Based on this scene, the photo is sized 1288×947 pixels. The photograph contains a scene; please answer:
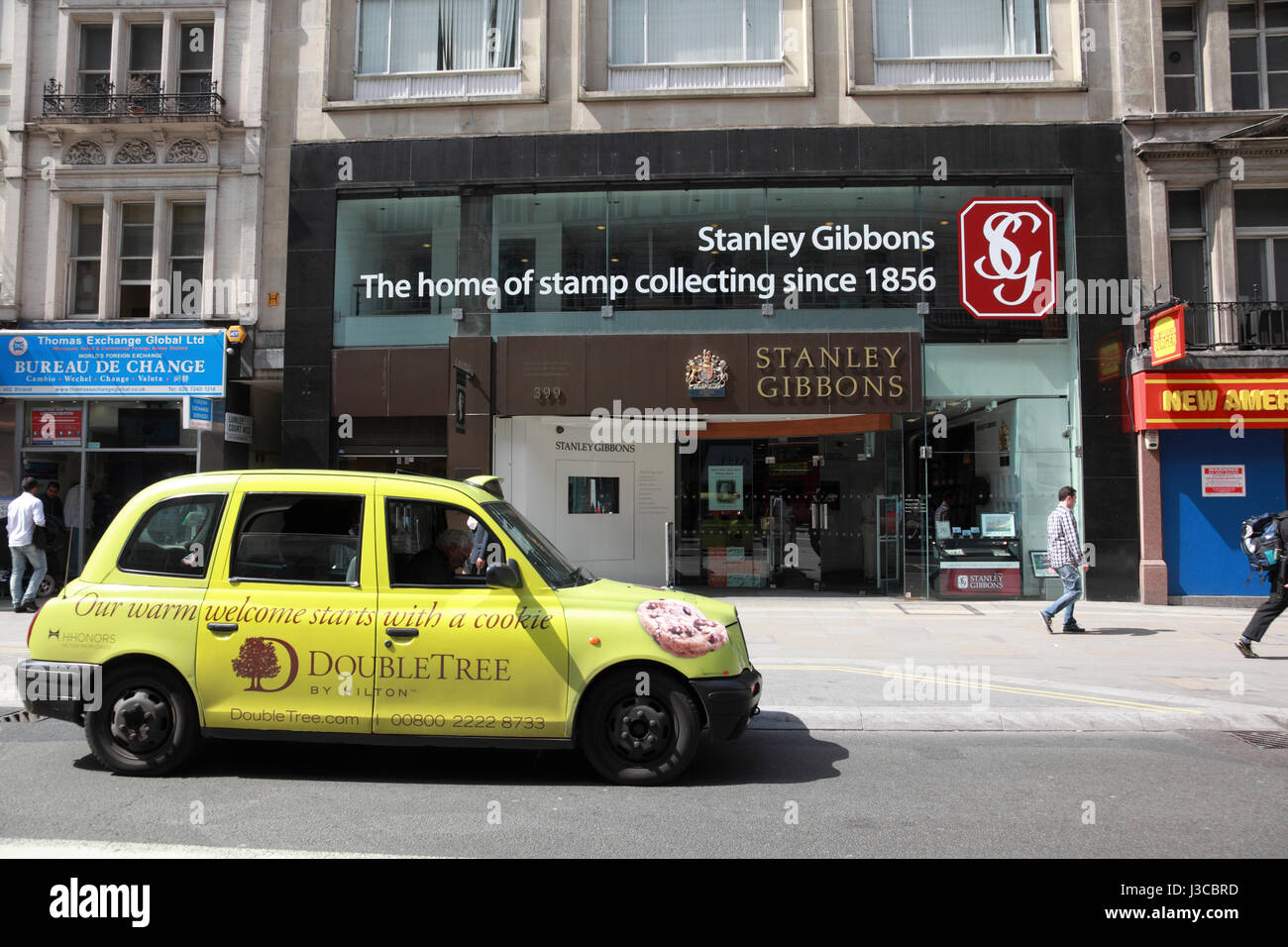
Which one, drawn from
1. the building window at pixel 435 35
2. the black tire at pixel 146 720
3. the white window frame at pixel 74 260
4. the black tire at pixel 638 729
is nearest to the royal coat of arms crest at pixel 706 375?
the building window at pixel 435 35

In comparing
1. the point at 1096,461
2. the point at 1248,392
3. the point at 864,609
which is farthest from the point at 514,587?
the point at 1248,392

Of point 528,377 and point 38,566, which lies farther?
point 528,377

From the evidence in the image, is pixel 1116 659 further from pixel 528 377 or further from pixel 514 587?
pixel 528 377

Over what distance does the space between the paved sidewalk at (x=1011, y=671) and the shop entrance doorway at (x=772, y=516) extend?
276cm

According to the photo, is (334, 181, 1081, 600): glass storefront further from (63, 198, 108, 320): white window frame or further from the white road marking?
the white road marking

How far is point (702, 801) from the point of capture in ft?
16.7

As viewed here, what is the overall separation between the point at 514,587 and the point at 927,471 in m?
11.0

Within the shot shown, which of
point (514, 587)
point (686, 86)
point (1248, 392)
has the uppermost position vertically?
point (686, 86)

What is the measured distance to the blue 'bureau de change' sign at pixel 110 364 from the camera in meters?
15.3

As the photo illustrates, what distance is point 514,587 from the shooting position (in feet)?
17.4

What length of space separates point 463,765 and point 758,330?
35.0 feet

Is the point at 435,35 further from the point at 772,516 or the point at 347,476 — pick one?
the point at 347,476

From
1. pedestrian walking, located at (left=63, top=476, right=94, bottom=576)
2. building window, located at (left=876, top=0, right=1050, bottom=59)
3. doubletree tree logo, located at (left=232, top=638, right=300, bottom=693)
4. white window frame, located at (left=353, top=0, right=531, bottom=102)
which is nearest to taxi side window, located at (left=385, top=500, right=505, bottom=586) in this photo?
doubletree tree logo, located at (left=232, top=638, right=300, bottom=693)

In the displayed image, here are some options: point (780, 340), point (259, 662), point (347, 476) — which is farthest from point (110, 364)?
point (259, 662)
